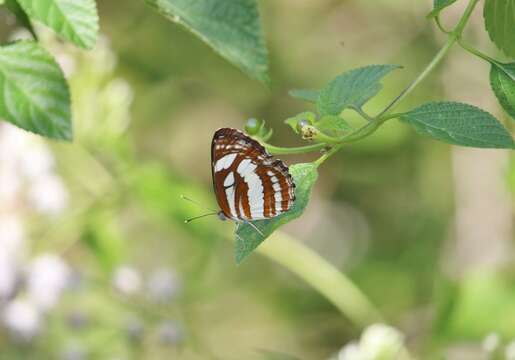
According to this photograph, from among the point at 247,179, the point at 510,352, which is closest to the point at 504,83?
the point at 247,179

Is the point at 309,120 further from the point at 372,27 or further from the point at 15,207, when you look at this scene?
the point at 372,27

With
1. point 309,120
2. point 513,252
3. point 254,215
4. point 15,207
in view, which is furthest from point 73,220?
point 309,120

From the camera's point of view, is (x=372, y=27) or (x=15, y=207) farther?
(x=372, y=27)

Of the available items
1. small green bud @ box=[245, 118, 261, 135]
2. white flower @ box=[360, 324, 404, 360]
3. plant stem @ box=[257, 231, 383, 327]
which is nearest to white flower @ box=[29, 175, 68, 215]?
plant stem @ box=[257, 231, 383, 327]

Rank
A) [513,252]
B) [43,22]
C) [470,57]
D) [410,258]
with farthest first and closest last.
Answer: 1. [410,258]
2. [470,57]
3. [513,252]
4. [43,22]

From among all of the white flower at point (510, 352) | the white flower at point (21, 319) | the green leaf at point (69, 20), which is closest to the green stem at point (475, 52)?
the green leaf at point (69, 20)

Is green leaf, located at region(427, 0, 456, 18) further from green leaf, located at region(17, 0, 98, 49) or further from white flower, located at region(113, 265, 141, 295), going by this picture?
white flower, located at region(113, 265, 141, 295)

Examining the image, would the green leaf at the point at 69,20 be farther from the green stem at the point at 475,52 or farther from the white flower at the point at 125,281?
the white flower at the point at 125,281
